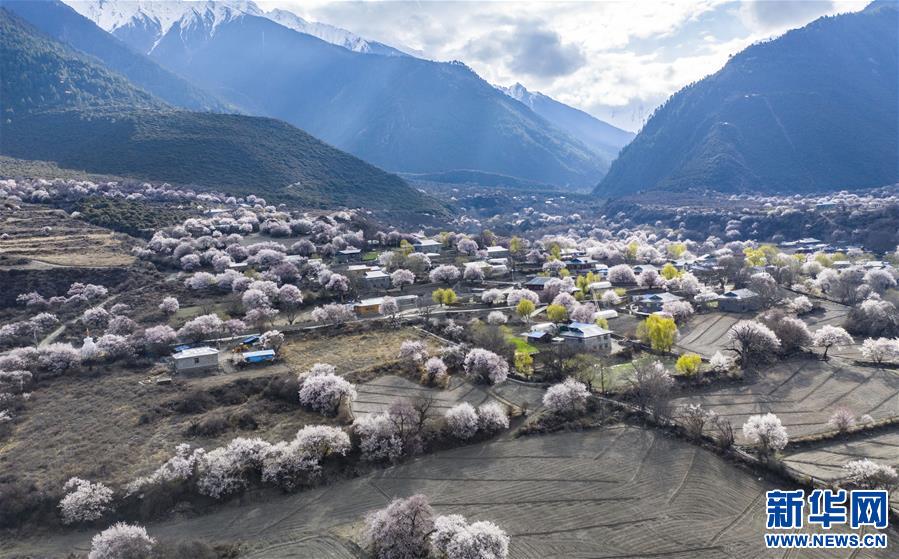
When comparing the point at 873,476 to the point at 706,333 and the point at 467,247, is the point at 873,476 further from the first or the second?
the point at 467,247

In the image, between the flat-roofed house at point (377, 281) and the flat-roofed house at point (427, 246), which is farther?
the flat-roofed house at point (427, 246)

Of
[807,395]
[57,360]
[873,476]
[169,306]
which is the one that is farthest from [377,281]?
[873,476]

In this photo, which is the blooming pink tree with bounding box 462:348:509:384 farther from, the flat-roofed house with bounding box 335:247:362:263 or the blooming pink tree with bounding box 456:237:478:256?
the blooming pink tree with bounding box 456:237:478:256

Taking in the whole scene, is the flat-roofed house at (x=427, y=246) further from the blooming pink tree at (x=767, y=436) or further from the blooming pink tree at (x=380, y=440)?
the blooming pink tree at (x=767, y=436)

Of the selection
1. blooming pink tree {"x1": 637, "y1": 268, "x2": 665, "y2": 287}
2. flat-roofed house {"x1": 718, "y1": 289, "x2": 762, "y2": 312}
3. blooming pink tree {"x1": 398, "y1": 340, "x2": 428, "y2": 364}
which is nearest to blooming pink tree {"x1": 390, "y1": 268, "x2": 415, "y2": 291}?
blooming pink tree {"x1": 398, "y1": 340, "x2": 428, "y2": 364}

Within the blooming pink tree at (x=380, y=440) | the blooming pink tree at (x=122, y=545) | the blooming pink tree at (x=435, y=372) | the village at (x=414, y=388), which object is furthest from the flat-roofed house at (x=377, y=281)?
the blooming pink tree at (x=122, y=545)

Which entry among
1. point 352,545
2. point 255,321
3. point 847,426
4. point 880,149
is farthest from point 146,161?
point 880,149

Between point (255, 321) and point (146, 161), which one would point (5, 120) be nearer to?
point (146, 161)
